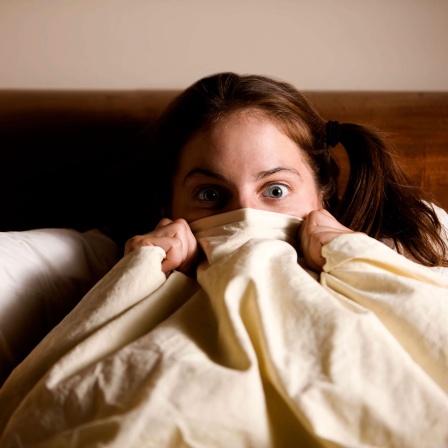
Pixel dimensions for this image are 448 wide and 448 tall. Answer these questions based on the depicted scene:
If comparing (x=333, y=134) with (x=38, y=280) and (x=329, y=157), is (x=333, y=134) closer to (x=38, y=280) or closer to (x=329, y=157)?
(x=329, y=157)

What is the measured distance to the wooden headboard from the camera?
43.4 inches

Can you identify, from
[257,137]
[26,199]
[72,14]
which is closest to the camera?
[257,137]

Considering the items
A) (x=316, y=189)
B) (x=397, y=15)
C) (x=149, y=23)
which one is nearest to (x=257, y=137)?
(x=316, y=189)

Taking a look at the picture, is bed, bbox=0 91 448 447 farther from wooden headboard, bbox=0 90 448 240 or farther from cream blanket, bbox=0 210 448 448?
wooden headboard, bbox=0 90 448 240

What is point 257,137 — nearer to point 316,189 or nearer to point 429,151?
point 316,189

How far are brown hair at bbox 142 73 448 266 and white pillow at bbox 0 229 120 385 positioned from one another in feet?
0.61

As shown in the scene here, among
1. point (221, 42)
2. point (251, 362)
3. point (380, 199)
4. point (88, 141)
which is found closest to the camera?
point (251, 362)

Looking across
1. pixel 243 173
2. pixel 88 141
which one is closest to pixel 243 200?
pixel 243 173

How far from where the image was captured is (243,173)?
0.85 m

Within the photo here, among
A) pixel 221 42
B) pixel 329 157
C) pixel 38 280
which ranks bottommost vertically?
pixel 38 280

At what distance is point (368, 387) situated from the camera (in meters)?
0.50

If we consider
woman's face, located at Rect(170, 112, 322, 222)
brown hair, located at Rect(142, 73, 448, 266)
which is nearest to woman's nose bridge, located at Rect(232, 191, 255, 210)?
woman's face, located at Rect(170, 112, 322, 222)

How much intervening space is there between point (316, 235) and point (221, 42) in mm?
747

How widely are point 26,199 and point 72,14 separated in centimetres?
46
